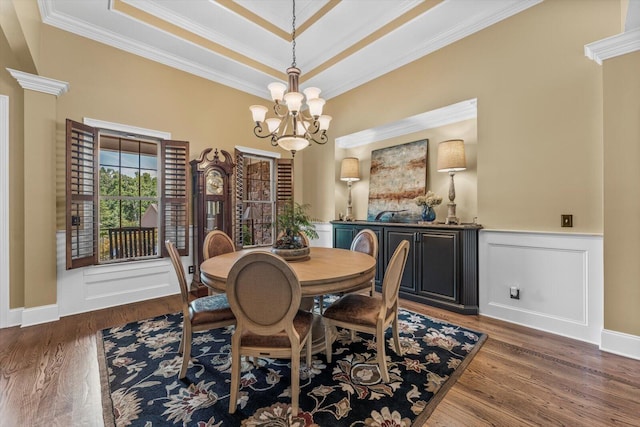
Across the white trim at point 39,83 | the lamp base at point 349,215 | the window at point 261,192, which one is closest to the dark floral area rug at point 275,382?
the lamp base at point 349,215

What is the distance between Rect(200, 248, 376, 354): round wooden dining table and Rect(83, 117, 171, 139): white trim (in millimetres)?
2283

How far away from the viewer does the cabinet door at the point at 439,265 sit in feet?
10.5

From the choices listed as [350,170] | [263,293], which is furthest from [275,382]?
[350,170]

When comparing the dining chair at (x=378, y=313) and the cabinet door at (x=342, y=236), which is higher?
the cabinet door at (x=342, y=236)

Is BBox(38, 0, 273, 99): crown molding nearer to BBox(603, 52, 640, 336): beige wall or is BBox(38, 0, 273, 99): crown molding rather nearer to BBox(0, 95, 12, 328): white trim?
BBox(0, 95, 12, 328): white trim

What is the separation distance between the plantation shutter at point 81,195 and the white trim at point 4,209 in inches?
23.9

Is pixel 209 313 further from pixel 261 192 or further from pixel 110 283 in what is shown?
pixel 261 192

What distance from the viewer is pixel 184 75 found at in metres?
3.93

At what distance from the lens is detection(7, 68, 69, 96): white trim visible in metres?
2.71

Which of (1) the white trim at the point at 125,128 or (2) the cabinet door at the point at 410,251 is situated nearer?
(1) the white trim at the point at 125,128

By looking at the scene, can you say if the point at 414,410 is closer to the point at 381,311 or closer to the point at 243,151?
the point at 381,311

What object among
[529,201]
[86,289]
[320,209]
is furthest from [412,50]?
[86,289]

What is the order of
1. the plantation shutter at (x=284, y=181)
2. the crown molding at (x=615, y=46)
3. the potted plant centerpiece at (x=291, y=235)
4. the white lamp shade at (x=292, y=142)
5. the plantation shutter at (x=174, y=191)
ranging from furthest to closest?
the plantation shutter at (x=284, y=181), the plantation shutter at (x=174, y=191), the white lamp shade at (x=292, y=142), the potted plant centerpiece at (x=291, y=235), the crown molding at (x=615, y=46)

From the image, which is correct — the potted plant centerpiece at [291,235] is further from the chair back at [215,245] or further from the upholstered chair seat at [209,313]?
the chair back at [215,245]
